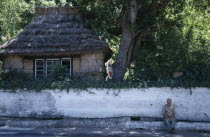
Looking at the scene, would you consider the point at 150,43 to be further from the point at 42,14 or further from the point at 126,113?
the point at 42,14

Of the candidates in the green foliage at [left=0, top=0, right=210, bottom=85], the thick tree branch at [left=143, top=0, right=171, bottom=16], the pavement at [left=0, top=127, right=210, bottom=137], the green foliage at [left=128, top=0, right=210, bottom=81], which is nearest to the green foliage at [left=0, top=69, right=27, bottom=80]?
the green foliage at [left=0, top=0, right=210, bottom=85]

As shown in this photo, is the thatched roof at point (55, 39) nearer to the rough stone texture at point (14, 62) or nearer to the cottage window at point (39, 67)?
the rough stone texture at point (14, 62)

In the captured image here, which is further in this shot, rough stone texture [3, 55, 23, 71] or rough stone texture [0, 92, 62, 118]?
rough stone texture [3, 55, 23, 71]

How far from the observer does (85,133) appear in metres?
10.5

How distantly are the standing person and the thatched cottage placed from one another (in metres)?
4.80

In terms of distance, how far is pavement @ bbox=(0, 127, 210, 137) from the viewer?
1011cm

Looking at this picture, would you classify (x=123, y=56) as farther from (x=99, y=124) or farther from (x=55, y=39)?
(x=99, y=124)

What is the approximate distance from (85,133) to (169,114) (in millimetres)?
3659

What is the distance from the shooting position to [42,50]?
1422 cm

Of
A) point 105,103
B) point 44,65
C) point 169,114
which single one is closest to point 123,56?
point 105,103

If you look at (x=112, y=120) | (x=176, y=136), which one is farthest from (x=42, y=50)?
(x=176, y=136)

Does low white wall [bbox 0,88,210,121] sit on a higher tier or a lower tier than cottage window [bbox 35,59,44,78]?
lower

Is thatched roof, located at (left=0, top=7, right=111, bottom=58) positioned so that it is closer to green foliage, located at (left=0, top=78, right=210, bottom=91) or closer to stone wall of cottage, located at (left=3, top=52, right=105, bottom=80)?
stone wall of cottage, located at (left=3, top=52, right=105, bottom=80)

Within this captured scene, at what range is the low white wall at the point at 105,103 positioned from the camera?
11.9 metres
